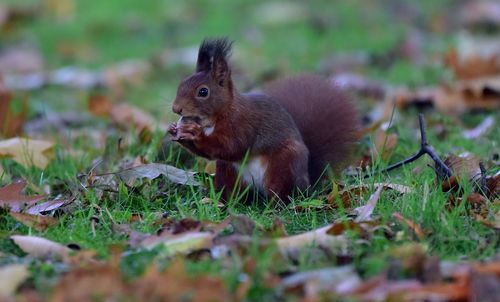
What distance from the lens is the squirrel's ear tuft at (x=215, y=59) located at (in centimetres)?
379

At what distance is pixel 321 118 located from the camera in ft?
13.8

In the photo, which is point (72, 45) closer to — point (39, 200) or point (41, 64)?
point (41, 64)

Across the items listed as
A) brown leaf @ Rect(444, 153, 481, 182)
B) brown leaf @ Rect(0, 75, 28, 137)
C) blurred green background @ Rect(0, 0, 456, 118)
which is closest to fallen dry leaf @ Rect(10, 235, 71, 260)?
brown leaf @ Rect(444, 153, 481, 182)

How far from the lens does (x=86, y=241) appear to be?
3150 mm

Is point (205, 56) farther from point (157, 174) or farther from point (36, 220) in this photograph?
point (36, 220)

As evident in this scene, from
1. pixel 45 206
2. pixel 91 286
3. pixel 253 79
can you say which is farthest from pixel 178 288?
pixel 253 79

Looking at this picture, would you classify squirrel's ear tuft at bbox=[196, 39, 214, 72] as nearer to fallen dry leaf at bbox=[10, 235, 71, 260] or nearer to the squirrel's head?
the squirrel's head

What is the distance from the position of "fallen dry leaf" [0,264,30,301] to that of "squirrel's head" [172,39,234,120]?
1246 mm

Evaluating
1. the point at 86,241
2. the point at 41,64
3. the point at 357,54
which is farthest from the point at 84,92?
the point at 86,241

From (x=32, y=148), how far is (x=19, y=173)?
0.15 m

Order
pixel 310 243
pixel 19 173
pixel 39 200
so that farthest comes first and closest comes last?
pixel 19 173
pixel 39 200
pixel 310 243

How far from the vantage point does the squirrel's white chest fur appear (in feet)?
12.5

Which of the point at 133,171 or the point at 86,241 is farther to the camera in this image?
the point at 133,171

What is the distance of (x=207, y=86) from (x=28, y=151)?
1.14 meters
